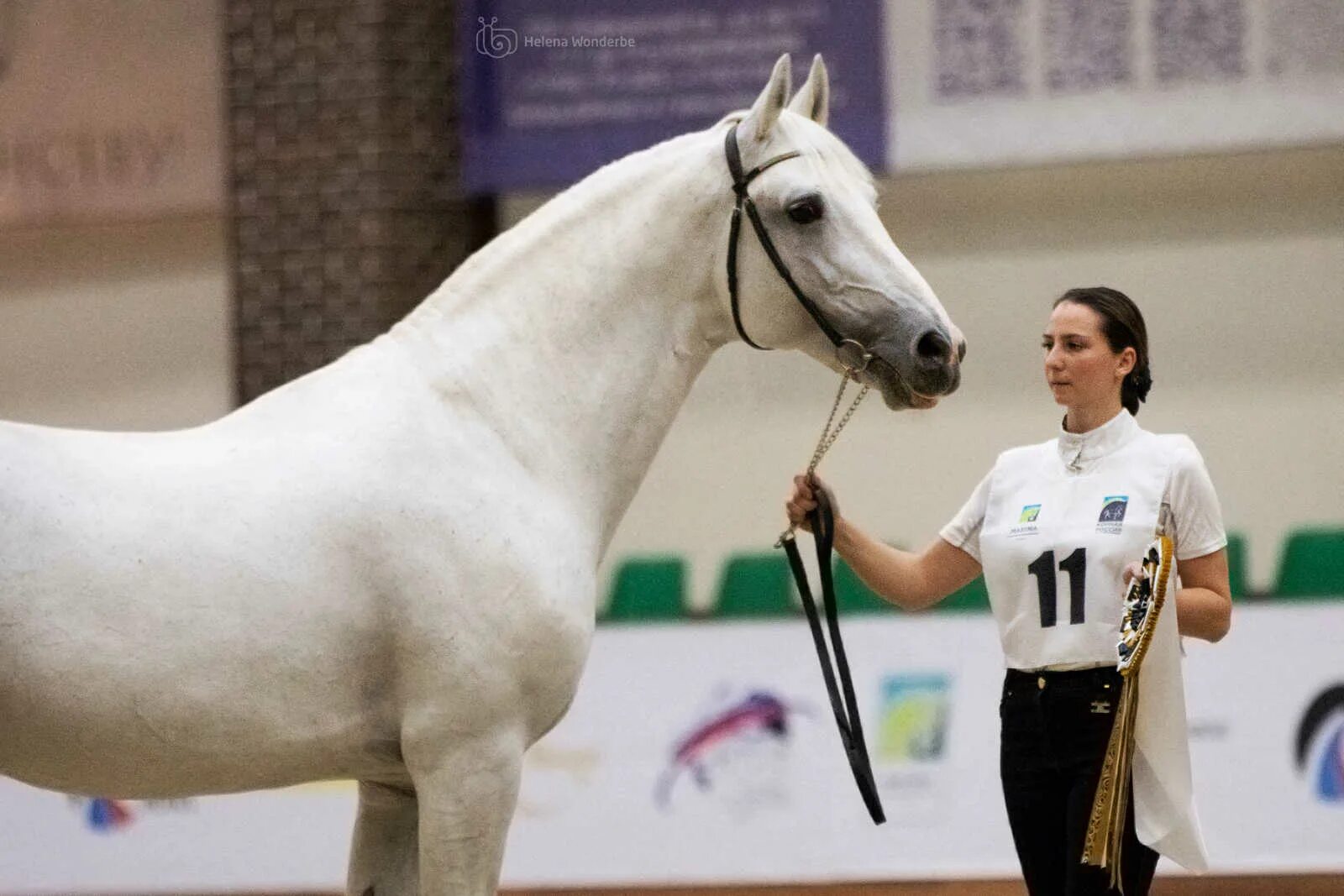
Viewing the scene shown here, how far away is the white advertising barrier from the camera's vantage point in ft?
16.5

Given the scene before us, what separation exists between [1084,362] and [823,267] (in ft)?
1.69

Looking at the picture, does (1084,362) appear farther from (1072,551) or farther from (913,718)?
(913,718)

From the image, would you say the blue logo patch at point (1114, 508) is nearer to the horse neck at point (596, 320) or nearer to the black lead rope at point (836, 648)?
the black lead rope at point (836, 648)

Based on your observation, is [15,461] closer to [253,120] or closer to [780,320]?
[780,320]

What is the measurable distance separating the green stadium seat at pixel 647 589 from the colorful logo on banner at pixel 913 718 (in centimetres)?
80

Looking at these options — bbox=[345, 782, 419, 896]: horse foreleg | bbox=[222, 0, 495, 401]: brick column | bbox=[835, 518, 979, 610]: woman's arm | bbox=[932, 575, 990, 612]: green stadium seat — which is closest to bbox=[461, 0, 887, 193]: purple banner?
bbox=[222, 0, 495, 401]: brick column

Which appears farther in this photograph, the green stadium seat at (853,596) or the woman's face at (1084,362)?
the green stadium seat at (853,596)

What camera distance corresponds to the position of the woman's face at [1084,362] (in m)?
2.79

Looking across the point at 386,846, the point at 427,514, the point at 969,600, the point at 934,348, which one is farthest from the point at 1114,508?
the point at 969,600

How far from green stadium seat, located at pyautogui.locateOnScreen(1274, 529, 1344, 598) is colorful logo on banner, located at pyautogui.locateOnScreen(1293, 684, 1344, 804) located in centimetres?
35

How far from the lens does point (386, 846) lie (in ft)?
8.64

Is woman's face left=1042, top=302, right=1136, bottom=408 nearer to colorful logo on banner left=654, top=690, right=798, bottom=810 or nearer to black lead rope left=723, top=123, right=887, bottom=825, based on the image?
black lead rope left=723, top=123, right=887, bottom=825

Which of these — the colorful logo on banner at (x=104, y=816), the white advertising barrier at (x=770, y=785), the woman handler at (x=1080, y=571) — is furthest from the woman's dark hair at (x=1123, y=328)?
the colorful logo on banner at (x=104, y=816)

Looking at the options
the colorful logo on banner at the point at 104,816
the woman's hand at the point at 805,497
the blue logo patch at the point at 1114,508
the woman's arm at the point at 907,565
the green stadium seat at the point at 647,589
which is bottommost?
the colorful logo on banner at the point at 104,816
